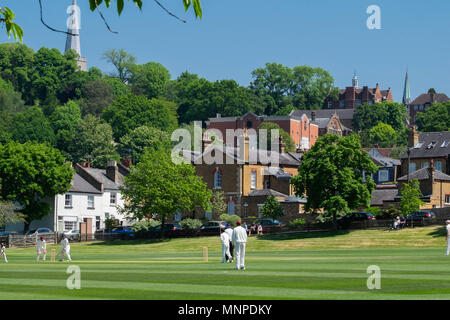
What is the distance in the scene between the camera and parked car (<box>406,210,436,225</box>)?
247 ft

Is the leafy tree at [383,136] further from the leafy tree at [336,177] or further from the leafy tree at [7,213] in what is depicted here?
the leafy tree at [7,213]

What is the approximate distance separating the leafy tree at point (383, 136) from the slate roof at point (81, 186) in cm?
9233

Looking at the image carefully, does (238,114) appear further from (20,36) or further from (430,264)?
(20,36)

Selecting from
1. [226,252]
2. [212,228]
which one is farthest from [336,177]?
[226,252]

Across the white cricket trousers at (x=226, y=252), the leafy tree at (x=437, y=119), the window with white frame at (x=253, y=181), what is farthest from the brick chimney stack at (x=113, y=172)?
the leafy tree at (x=437, y=119)

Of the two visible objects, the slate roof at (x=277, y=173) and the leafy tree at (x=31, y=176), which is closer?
the leafy tree at (x=31, y=176)

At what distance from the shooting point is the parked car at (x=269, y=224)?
81319 millimetres

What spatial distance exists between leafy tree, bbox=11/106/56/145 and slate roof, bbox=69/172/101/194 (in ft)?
172

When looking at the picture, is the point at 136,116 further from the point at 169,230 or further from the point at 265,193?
the point at 169,230

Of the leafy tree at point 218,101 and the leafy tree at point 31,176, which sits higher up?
the leafy tree at point 218,101

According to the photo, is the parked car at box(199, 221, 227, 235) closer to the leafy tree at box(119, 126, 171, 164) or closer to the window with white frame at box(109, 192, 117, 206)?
the window with white frame at box(109, 192, 117, 206)

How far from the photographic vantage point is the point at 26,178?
3553 inches

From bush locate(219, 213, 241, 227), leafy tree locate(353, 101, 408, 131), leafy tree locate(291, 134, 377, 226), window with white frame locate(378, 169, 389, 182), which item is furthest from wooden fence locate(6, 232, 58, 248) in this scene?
leafy tree locate(353, 101, 408, 131)
